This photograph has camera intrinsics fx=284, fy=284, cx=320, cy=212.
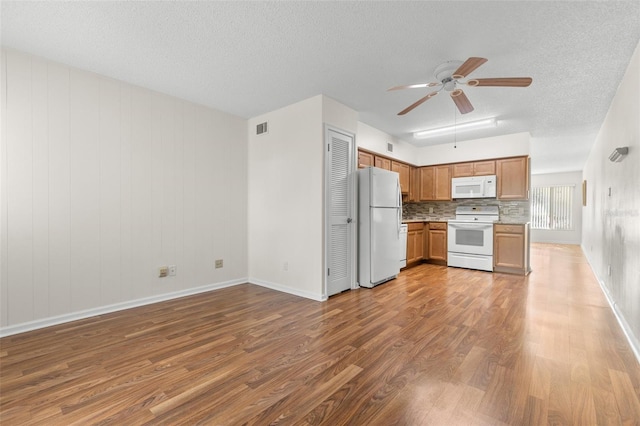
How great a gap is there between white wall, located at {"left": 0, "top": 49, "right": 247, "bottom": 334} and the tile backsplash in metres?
4.50

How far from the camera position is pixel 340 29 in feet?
7.53

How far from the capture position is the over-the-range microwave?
5.44 metres

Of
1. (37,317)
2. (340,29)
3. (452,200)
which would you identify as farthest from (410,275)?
(37,317)

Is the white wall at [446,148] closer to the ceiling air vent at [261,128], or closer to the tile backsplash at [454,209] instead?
the tile backsplash at [454,209]

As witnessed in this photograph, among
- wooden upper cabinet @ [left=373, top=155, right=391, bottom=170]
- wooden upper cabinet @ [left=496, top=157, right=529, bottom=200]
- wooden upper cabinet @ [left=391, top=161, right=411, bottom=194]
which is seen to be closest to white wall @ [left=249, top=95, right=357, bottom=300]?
wooden upper cabinet @ [left=373, top=155, right=391, bottom=170]

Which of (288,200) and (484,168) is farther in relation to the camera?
(484,168)

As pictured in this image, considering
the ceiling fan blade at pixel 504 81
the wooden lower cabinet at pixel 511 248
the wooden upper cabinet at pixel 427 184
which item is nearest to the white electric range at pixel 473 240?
the wooden lower cabinet at pixel 511 248

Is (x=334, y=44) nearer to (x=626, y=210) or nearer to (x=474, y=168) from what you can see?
(x=626, y=210)

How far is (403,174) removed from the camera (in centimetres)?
609

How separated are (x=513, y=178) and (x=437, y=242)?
1.81 metres

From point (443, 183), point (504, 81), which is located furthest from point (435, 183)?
point (504, 81)

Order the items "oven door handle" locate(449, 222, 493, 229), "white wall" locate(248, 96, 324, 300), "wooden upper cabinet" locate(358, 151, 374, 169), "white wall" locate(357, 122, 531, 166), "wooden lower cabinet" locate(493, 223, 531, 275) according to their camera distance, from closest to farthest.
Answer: "white wall" locate(248, 96, 324, 300)
"wooden upper cabinet" locate(358, 151, 374, 169)
"wooden lower cabinet" locate(493, 223, 531, 275)
"white wall" locate(357, 122, 531, 166)
"oven door handle" locate(449, 222, 493, 229)

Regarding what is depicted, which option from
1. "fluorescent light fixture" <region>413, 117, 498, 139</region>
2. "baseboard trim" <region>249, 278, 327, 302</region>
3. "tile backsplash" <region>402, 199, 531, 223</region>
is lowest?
"baseboard trim" <region>249, 278, 327, 302</region>

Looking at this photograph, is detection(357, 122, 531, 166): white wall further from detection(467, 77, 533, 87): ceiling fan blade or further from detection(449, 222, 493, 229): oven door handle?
detection(467, 77, 533, 87): ceiling fan blade
